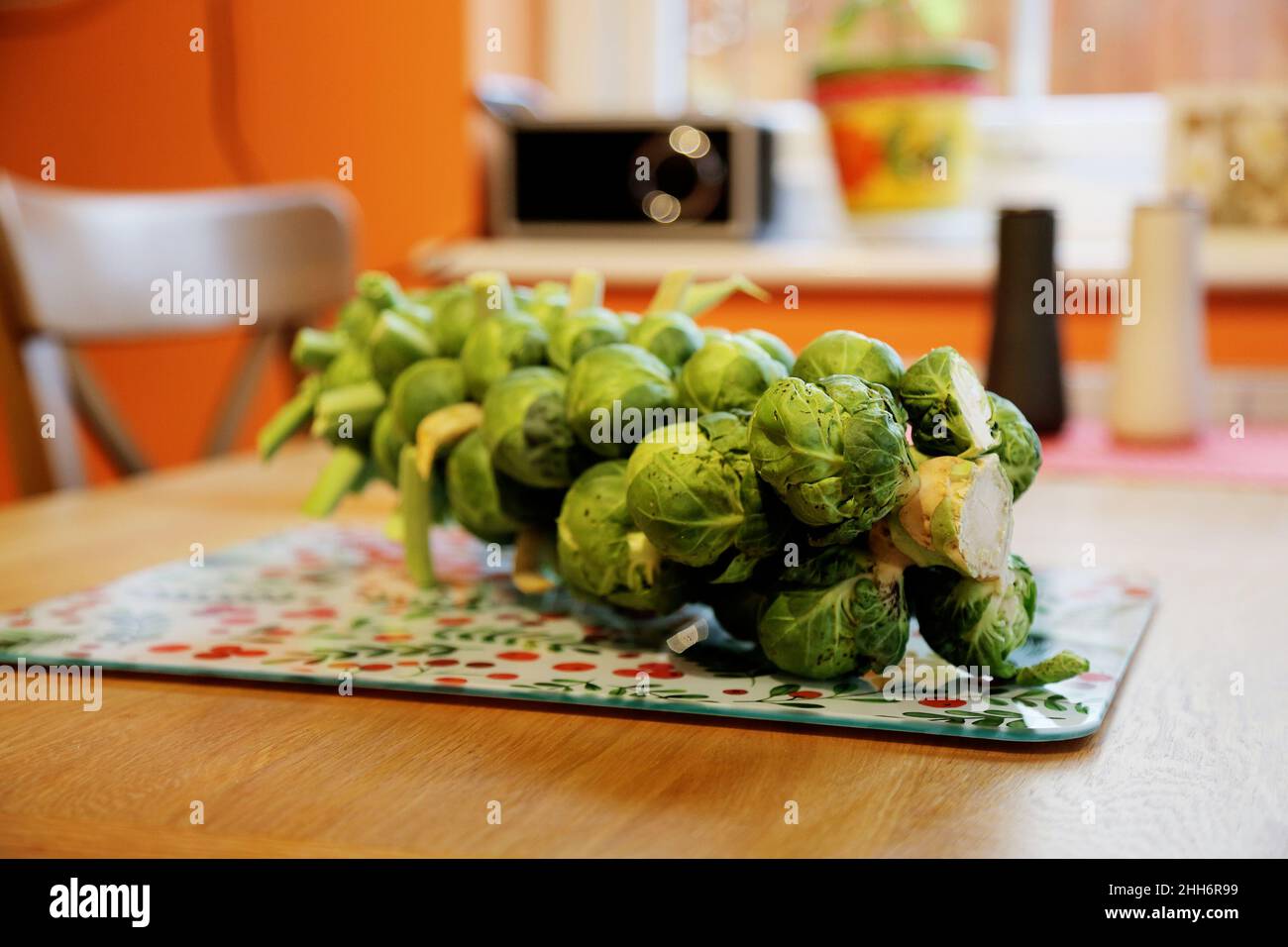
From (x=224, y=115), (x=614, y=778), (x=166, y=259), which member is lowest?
(x=614, y=778)

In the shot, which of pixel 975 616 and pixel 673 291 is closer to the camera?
pixel 975 616

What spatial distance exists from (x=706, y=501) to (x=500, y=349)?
0.20 meters

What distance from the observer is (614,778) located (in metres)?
0.49

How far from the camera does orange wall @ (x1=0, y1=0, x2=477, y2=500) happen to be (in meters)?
2.33

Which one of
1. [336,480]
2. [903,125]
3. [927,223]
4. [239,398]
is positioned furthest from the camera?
[927,223]

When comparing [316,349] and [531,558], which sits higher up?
[316,349]

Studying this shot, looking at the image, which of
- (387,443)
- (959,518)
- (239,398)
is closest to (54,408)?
(239,398)

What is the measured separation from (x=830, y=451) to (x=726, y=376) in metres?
0.11

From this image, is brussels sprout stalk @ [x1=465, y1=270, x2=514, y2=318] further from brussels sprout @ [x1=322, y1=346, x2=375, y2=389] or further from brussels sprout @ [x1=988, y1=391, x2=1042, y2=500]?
brussels sprout @ [x1=988, y1=391, x2=1042, y2=500]

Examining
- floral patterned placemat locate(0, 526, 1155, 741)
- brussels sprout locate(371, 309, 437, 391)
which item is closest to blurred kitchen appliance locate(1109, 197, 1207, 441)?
floral patterned placemat locate(0, 526, 1155, 741)

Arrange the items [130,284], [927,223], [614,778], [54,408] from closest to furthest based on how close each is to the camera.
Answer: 1. [614,778]
2. [54,408]
3. [130,284]
4. [927,223]

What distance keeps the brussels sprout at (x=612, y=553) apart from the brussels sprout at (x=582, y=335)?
0.08 m

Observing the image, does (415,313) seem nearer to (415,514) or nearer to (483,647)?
(415,514)

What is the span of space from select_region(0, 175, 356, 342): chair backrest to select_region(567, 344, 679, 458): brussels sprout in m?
0.94
